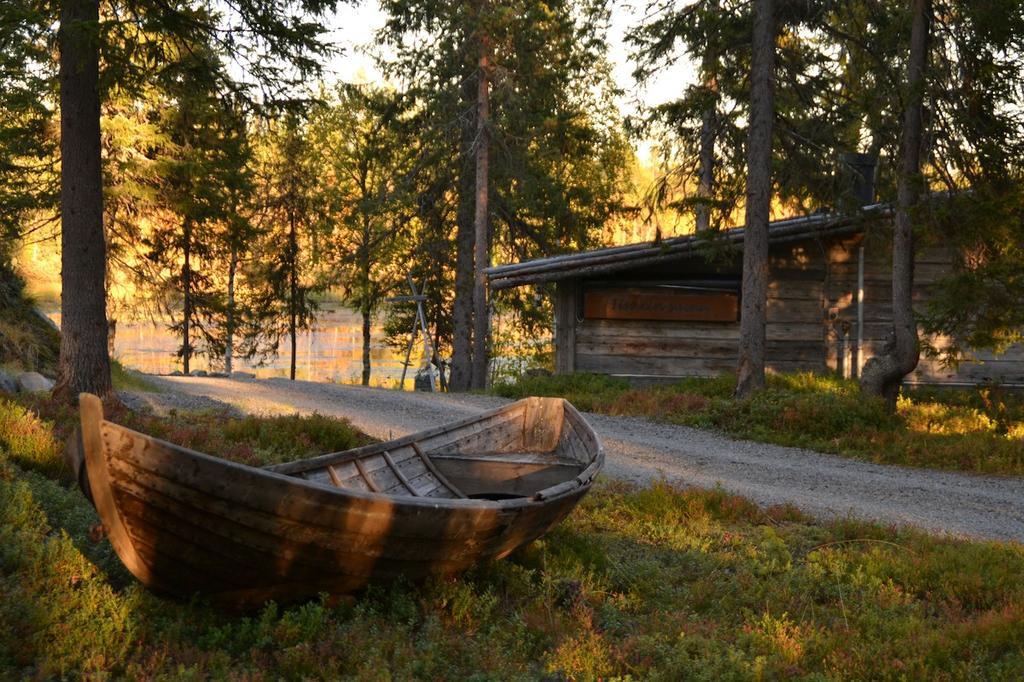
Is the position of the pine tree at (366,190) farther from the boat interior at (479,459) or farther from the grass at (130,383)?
the boat interior at (479,459)

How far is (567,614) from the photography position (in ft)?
22.1

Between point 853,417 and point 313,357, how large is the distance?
45307 mm

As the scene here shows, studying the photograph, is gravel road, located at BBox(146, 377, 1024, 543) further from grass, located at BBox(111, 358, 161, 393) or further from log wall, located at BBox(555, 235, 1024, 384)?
log wall, located at BBox(555, 235, 1024, 384)

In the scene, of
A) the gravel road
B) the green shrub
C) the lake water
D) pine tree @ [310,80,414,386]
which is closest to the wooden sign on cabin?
the green shrub

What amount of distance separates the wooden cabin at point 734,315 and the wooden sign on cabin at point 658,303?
0.03 m

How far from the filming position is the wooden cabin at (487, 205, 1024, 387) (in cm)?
2184

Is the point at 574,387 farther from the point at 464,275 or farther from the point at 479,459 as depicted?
the point at 479,459

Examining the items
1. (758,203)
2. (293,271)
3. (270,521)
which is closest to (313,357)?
(293,271)

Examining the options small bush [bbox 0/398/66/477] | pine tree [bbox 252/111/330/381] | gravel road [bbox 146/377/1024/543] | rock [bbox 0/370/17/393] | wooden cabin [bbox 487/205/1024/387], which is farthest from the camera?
pine tree [bbox 252/111/330/381]

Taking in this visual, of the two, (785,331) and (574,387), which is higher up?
(785,331)

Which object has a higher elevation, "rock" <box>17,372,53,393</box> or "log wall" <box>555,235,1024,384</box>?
"log wall" <box>555,235,1024,384</box>

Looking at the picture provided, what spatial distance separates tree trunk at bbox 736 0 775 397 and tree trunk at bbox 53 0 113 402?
11.8 meters

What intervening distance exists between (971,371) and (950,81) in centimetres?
945

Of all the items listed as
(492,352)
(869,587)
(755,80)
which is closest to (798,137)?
(755,80)
